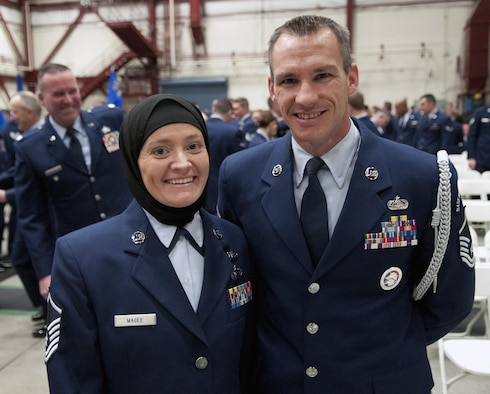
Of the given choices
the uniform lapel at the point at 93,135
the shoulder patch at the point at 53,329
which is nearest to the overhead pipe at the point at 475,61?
the uniform lapel at the point at 93,135

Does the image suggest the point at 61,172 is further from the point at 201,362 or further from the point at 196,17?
the point at 196,17

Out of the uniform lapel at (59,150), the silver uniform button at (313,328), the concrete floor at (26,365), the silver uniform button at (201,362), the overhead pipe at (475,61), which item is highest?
the overhead pipe at (475,61)

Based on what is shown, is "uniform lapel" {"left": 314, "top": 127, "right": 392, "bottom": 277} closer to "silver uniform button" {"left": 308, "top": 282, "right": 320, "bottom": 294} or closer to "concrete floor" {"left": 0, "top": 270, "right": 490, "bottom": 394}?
"silver uniform button" {"left": 308, "top": 282, "right": 320, "bottom": 294}

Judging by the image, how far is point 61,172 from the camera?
2732 millimetres

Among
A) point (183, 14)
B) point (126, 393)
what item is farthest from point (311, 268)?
point (183, 14)

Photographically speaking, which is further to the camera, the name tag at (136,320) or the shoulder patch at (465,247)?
the shoulder patch at (465,247)

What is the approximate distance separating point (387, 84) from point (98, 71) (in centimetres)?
940

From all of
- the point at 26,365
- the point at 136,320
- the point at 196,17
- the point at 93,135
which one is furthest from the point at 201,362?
the point at 196,17

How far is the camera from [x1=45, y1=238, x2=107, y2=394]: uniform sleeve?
1.22 metres

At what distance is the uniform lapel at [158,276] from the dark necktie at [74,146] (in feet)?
5.22

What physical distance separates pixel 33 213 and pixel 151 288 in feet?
6.06

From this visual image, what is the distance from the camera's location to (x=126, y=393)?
1.27m

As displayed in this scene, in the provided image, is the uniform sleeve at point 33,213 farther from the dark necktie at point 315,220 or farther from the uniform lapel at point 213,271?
the dark necktie at point 315,220

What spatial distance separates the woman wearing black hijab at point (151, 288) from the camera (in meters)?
1.24
